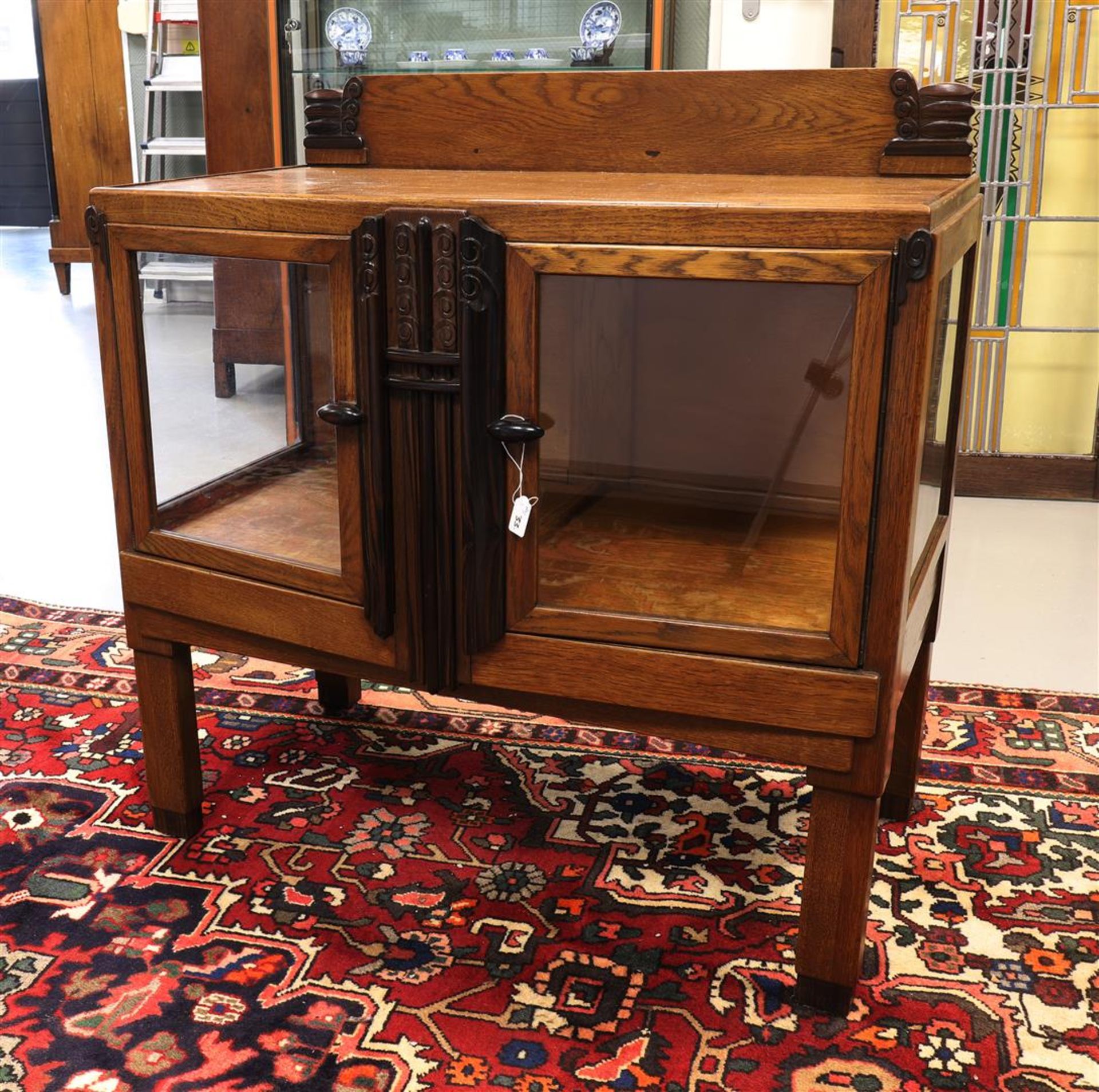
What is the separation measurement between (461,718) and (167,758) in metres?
0.61

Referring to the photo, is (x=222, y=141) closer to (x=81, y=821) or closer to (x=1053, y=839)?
(x=81, y=821)

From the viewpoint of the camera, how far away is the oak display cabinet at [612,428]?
1.42 meters

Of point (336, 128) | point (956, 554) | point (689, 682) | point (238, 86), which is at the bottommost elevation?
point (956, 554)

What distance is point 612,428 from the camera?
166cm

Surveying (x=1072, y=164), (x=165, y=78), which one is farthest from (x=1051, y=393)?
(x=165, y=78)

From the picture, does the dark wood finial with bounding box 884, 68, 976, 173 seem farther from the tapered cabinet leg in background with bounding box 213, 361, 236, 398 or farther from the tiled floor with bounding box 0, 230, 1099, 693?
the tiled floor with bounding box 0, 230, 1099, 693

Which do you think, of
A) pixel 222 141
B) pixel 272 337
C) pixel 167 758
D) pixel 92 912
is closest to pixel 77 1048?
pixel 92 912

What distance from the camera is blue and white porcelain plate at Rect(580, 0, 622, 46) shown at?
3.61 m

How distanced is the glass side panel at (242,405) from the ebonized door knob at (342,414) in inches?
1.7

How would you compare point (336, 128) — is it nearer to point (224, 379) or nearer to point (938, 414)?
point (224, 379)

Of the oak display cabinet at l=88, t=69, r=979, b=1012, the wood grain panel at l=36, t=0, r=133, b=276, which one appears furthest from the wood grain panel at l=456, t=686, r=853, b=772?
the wood grain panel at l=36, t=0, r=133, b=276

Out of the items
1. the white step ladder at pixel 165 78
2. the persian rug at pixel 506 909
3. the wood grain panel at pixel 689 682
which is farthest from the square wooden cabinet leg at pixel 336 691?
the white step ladder at pixel 165 78

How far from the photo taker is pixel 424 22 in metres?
3.80

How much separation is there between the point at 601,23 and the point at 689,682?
8.67 feet
